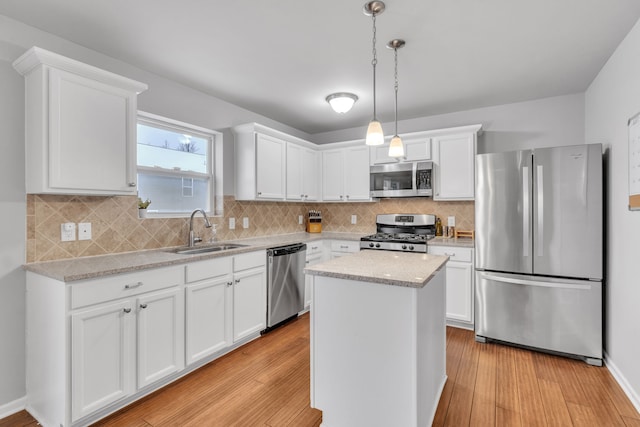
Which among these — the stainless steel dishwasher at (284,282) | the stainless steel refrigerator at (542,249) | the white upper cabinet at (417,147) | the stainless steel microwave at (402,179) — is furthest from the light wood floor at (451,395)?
the white upper cabinet at (417,147)

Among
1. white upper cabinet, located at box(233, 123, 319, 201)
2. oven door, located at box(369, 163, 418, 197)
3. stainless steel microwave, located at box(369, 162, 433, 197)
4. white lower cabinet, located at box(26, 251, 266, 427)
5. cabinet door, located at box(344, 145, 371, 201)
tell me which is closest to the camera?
white lower cabinet, located at box(26, 251, 266, 427)

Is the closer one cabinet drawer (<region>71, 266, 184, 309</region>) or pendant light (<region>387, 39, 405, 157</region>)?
cabinet drawer (<region>71, 266, 184, 309</region>)

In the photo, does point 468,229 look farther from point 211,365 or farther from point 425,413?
point 211,365

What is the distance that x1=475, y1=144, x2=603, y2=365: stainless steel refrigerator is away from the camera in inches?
105

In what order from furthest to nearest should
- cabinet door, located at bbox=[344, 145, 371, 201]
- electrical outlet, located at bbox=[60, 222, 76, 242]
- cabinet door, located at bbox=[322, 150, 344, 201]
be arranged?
cabinet door, located at bbox=[322, 150, 344, 201], cabinet door, located at bbox=[344, 145, 371, 201], electrical outlet, located at bbox=[60, 222, 76, 242]

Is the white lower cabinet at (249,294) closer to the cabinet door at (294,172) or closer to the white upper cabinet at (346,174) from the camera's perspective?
the cabinet door at (294,172)

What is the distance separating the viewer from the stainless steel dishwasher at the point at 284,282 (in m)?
3.29

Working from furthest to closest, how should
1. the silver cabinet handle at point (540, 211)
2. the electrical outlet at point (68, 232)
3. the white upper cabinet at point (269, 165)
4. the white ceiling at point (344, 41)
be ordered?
1. the white upper cabinet at point (269, 165)
2. the silver cabinet handle at point (540, 211)
3. the electrical outlet at point (68, 232)
4. the white ceiling at point (344, 41)

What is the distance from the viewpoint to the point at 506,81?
308 cm

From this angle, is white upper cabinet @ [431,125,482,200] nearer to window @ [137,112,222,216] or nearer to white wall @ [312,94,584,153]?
white wall @ [312,94,584,153]

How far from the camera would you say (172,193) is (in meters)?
3.16

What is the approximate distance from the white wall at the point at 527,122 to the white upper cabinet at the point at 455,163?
1.21 ft

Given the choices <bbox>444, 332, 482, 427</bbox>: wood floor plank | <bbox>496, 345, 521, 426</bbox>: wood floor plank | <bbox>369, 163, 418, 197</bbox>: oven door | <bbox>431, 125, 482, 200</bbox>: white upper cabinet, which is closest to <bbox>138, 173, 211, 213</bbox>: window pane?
<bbox>369, 163, 418, 197</bbox>: oven door

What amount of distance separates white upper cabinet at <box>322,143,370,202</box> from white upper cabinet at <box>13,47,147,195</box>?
273 centimetres
